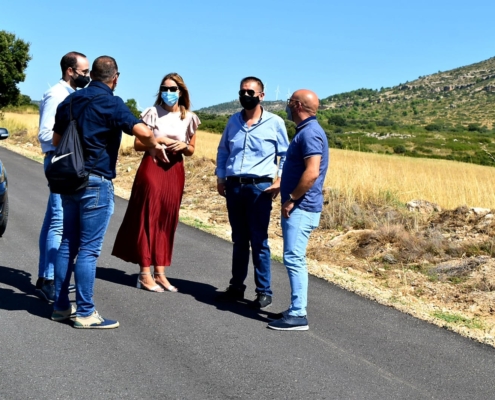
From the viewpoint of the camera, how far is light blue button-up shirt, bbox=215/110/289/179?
6.68m

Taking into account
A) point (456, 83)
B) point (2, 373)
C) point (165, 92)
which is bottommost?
point (2, 373)

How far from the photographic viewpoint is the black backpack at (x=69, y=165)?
5422 mm

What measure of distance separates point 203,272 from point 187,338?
8.71 ft

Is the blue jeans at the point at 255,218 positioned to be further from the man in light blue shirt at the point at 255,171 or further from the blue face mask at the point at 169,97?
the blue face mask at the point at 169,97

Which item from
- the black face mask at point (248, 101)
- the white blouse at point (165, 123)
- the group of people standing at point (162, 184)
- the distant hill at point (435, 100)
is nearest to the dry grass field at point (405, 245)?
the group of people standing at point (162, 184)

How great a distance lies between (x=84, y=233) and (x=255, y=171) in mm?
1735

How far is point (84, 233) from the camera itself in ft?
18.5

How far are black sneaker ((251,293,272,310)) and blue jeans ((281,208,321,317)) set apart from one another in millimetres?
679

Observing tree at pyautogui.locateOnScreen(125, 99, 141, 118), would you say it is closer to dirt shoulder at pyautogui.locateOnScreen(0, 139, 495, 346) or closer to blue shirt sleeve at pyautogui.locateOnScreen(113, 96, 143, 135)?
dirt shoulder at pyautogui.locateOnScreen(0, 139, 495, 346)

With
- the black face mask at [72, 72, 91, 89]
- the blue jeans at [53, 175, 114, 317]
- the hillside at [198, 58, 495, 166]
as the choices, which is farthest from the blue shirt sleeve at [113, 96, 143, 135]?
the hillside at [198, 58, 495, 166]

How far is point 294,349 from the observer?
5.51 meters

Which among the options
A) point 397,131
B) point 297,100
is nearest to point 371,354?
point 297,100

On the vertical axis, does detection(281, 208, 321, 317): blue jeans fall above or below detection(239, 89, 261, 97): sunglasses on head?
Result: below

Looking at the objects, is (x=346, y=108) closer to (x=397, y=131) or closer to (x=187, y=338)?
(x=397, y=131)
